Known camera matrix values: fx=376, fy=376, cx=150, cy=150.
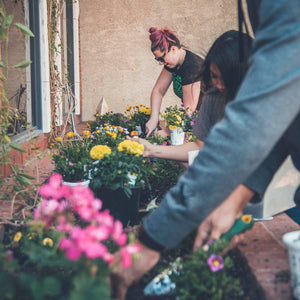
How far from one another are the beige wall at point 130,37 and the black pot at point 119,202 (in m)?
5.39

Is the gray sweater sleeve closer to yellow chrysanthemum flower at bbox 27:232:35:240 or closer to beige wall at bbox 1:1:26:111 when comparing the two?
yellow chrysanthemum flower at bbox 27:232:35:240

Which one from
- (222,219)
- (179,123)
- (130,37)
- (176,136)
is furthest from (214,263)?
(130,37)

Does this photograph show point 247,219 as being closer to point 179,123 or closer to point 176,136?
point 176,136

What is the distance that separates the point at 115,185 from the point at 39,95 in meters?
2.41

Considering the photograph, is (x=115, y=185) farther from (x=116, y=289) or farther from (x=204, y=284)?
(x=116, y=289)

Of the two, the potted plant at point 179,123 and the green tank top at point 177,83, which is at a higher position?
the green tank top at point 177,83

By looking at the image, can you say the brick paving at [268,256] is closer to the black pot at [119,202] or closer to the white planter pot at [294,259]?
the white planter pot at [294,259]

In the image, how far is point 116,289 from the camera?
109cm

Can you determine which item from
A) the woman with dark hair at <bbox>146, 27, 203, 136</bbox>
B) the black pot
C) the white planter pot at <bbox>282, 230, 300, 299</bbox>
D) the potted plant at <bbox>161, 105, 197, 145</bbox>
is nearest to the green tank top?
the woman with dark hair at <bbox>146, 27, 203, 136</bbox>

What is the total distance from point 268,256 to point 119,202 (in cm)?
86

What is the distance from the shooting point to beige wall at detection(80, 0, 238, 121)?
23.5ft

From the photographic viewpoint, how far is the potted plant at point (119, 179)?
2061 mm

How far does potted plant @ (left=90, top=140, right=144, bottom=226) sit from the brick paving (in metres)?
0.56

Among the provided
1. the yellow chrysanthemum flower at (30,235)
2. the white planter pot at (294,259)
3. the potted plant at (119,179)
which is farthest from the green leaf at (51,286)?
the potted plant at (119,179)
